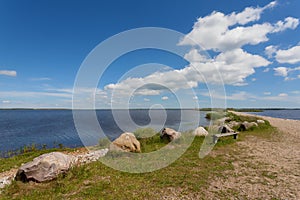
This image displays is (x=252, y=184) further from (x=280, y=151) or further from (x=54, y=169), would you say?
(x=54, y=169)

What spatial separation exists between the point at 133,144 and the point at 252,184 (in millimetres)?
6891

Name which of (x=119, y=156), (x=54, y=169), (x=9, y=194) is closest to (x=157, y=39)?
(x=119, y=156)

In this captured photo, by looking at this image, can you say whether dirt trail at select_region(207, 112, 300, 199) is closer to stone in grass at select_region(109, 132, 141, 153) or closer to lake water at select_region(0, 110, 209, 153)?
stone in grass at select_region(109, 132, 141, 153)

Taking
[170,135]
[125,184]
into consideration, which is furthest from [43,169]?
[170,135]

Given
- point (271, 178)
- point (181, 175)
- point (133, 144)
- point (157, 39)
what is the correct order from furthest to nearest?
point (157, 39) → point (133, 144) → point (181, 175) → point (271, 178)

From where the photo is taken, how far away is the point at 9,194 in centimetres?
582

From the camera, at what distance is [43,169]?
21.8 ft

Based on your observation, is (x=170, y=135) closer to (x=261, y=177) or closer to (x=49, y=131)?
(x=261, y=177)

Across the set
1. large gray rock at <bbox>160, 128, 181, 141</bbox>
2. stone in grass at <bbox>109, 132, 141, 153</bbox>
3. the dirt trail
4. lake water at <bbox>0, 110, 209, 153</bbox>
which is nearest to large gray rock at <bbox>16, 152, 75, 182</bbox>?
stone in grass at <bbox>109, 132, 141, 153</bbox>

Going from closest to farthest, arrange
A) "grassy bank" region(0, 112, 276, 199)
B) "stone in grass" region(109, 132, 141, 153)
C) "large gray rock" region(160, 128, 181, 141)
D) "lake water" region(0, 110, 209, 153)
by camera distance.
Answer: "grassy bank" region(0, 112, 276, 199) < "stone in grass" region(109, 132, 141, 153) < "large gray rock" region(160, 128, 181, 141) < "lake water" region(0, 110, 209, 153)

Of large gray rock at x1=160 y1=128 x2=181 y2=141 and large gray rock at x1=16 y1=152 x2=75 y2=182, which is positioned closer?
large gray rock at x1=16 y1=152 x2=75 y2=182

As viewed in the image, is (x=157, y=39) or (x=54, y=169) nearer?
(x=54, y=169)

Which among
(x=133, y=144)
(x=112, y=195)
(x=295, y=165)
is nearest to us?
(x=112, y=195)

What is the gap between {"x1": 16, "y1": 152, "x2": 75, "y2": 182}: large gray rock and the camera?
255 inches
